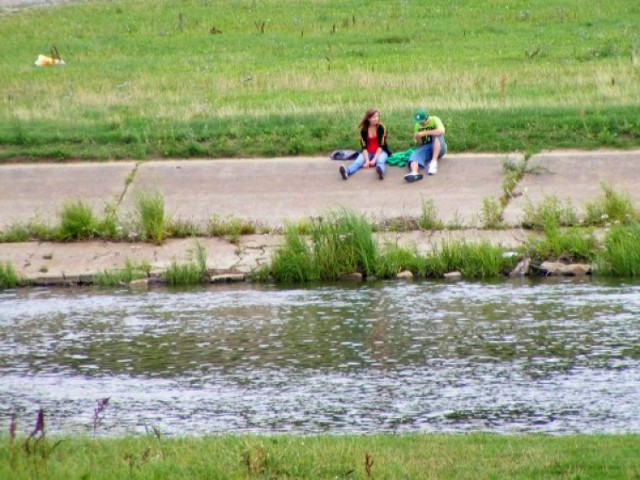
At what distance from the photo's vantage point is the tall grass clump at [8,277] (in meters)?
15.7

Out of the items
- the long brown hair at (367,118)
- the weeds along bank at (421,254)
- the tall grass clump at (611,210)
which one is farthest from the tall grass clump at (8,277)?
the tall grass clump at (611,210)

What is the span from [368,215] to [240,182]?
7.56 ft

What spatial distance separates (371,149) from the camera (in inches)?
720

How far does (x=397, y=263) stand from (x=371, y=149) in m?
3.37

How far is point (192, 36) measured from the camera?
3525cm

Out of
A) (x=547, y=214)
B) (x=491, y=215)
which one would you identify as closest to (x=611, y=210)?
(x=547, y=214)

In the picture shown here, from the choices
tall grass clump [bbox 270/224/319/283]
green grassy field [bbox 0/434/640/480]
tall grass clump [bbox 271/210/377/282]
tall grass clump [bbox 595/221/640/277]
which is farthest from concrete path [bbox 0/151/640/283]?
green grassy field [bbox 0/434/640/480]

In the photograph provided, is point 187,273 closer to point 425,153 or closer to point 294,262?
point 294,262

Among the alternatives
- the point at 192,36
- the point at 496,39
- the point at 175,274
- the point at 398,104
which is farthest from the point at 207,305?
the point at 192,36

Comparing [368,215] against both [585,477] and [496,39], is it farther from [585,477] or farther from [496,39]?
[496,39]

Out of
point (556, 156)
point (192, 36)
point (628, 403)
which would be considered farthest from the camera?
point (192, 36)

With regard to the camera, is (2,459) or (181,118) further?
(181,118)

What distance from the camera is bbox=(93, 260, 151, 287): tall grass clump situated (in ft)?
51.4

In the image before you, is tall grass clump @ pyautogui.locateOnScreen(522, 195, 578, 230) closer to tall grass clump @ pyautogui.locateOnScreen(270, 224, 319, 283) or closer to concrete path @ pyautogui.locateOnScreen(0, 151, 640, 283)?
concrete path @ pyautogui.locateOnScreen(0, 151, 640, 283)
